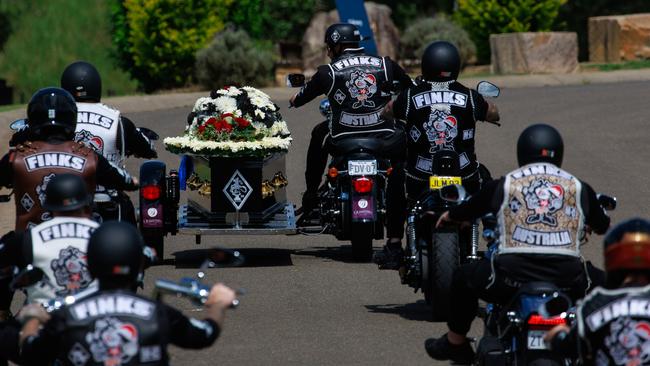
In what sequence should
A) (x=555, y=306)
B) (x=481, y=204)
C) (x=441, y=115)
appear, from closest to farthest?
(x=555, y=306)
(x=481, y=204)
(x=441, y=115)

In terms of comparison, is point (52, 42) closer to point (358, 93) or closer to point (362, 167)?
point (358, 93)

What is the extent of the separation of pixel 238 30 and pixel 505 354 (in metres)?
29.7

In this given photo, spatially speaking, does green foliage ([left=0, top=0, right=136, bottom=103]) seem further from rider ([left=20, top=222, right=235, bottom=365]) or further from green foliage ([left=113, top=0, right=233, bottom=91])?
rider ([left=20, top=222, right=235, bottom=365])

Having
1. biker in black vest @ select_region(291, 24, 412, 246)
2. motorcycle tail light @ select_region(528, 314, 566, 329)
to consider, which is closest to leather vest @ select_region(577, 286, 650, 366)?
motorcycle tail light @ select_region(528, 314, 566, 329)

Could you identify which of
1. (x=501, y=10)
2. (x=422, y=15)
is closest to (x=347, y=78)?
(x=501, y=10)

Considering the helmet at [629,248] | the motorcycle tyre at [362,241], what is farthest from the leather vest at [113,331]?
the motorcycle tyre at [362,241]

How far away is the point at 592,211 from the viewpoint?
850 cm

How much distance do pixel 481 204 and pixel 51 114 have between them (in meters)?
2.61

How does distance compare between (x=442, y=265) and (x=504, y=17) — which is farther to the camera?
(x=504, y=17)

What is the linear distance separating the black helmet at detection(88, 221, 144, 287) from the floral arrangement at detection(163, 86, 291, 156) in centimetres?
Answer: 720

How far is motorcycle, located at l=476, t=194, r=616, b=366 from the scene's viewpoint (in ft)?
25.1

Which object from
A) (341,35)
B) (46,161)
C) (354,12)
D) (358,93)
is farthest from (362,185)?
(354,12)

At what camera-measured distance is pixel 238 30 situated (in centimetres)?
3744

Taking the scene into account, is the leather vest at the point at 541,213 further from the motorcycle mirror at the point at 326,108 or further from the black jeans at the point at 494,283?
the motorcycle mirror at the point at 326,108
